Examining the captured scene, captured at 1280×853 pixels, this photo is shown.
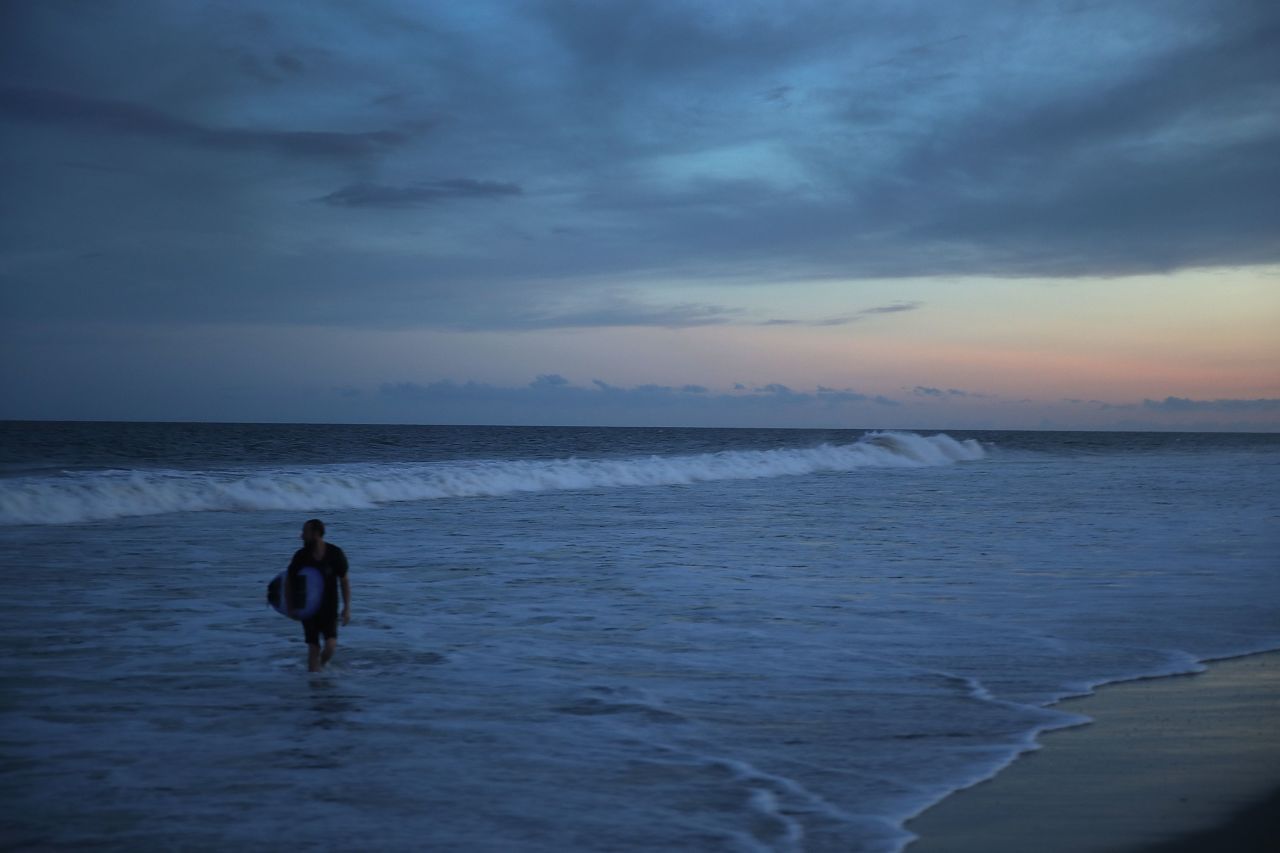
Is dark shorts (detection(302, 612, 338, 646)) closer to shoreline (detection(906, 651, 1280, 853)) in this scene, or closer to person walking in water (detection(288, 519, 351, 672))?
person walking in water (detection(288, 519, 351, 672))

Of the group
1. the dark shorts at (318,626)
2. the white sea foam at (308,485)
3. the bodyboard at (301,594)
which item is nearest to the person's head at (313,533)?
the bodyboard at (301,594)

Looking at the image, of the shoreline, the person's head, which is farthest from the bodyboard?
the shoreline

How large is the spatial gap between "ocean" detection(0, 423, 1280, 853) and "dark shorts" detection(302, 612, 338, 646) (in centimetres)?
30

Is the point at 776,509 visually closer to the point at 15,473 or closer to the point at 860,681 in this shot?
the point at 860,681

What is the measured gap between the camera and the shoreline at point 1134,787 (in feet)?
15.8

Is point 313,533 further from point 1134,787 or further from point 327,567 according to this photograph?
point 1134,787

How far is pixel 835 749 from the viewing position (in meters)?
6.29

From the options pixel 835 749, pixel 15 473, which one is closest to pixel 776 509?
pixel 835 749

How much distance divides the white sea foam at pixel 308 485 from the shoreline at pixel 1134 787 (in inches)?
814

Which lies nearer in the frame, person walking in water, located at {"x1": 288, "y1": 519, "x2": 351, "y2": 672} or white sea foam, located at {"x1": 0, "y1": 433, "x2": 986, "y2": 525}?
person walking in water, located at {"x1": 288, "y1": 519, "x2": 351, "y2": 672}

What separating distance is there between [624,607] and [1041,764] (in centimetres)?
618

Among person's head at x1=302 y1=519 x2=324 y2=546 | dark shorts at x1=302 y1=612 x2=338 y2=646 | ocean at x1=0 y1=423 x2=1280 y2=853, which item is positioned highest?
person's head at x1=302 y1=519 x2=324 y2=546

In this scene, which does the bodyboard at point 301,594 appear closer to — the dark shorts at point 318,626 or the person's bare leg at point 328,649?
the dark shorts at point 318,626

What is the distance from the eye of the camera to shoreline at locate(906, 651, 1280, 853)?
482 centimetres
